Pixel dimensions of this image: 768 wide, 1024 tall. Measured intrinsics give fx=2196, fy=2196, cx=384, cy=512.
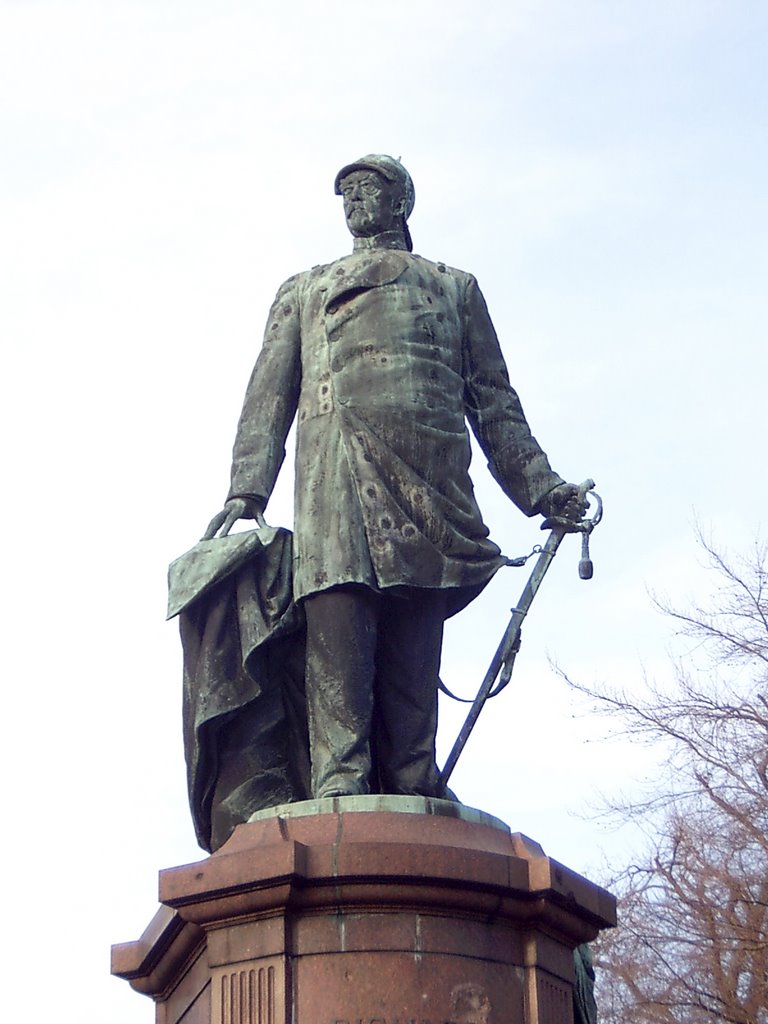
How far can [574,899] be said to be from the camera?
27.1ft

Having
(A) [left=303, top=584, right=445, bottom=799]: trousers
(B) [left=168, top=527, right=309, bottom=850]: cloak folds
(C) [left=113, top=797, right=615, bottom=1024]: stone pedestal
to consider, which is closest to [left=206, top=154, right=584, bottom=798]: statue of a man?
(A) [left=303, top=584, right=445, bottom=799]: trousers

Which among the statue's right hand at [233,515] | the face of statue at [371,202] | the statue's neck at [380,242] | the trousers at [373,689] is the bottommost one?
the trousers at [373,689]

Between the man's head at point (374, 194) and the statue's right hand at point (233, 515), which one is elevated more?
the man's head at point (374, 194)

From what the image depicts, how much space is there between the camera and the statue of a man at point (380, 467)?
876 cm

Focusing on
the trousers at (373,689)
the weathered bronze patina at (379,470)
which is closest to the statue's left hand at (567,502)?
the weathered bronze patina at (379,470)

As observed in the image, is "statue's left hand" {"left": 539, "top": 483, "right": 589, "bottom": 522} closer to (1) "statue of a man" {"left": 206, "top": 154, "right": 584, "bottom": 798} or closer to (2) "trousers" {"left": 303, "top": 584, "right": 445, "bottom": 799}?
(1) "statue of a man" {"left": 206, "top": 154, "right": 584, "bottom": 798}

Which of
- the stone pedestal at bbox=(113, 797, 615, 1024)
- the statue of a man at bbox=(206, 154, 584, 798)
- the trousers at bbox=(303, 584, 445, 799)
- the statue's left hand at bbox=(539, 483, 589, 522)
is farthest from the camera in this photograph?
the statue's left hand at bbox=(539, 483, 589, 522)

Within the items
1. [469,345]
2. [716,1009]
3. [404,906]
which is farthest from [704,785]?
[404,906]

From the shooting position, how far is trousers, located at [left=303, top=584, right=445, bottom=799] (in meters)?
8.65

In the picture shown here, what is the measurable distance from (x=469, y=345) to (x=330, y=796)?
7.25ft

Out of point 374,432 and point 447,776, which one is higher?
point 374,432

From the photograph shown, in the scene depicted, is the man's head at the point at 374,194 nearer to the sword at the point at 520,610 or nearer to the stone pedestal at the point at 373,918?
the sword at the point at 520,610

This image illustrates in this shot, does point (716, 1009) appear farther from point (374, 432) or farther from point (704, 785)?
point (374, 432)

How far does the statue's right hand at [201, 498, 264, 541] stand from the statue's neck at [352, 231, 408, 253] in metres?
1.24
